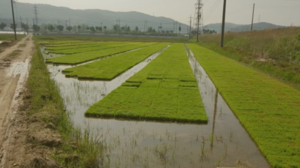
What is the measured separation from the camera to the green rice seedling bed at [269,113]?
17.1ft

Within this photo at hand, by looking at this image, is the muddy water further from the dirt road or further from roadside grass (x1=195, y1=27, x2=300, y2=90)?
roadside grass (x1=195, y1=27, x2=300, y2=90)

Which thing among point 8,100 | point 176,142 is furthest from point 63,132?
point 8,100

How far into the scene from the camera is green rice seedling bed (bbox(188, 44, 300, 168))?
521cm

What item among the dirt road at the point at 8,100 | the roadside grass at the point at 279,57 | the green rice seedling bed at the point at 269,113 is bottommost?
the green rice seedling bed at the point at 269,113

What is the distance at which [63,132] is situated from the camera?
19.3 ft

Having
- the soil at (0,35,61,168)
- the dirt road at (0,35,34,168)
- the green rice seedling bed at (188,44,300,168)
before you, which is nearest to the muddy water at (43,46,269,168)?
the green rice seedling bed at (188,44,300,168)

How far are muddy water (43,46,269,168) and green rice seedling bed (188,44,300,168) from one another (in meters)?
0.29

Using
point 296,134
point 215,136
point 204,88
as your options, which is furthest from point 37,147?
point 204,88

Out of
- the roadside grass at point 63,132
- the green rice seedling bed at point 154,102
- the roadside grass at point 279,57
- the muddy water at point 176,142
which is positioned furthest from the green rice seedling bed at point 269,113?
the roadside grass at point 63,132

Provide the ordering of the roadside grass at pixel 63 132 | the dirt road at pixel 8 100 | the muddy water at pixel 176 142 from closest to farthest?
1. the roadside grass at pixel 63 132
2. the muddy water at pixel 176 142
3. the dirt road at pixel 8 100

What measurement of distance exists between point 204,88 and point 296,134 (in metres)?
5.48

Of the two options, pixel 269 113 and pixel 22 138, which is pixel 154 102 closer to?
pixel 269 113

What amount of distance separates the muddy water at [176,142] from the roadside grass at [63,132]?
31 cm

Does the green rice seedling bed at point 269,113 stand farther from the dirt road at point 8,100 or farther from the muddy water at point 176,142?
the dirt road at point 8,100
